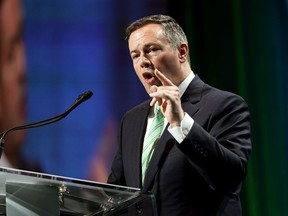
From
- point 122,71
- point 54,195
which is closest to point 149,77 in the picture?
point 54,195

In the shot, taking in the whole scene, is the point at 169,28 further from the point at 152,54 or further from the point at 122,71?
the point at 122,71

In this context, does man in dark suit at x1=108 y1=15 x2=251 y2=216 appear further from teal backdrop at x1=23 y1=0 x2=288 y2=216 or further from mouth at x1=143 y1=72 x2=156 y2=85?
teal backdrop at x1=23 y1=0 x2=288 y2=216

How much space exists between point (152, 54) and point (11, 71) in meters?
1.55

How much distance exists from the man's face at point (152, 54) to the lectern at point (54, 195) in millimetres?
566

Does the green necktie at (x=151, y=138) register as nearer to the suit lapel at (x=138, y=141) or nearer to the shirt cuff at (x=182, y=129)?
the suit lapel at (x=138, y=141)

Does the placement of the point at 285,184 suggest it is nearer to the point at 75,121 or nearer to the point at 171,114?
the point at 75,121

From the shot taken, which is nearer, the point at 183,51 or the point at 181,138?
the point at 181,138

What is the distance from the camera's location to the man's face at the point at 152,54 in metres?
2.00

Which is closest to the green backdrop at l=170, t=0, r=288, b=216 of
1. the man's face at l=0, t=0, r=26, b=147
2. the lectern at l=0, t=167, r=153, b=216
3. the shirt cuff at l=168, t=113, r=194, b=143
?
the man's face at l=0, t=0, r=26, b=147

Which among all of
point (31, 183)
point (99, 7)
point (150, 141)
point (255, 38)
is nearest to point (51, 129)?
point (99, 7)

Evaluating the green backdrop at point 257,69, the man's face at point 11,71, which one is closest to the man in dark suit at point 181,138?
the green backdrop at point 257,69

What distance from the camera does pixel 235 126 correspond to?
1819 millimetres

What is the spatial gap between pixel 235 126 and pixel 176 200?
0.30 m

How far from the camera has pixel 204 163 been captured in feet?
5.43
